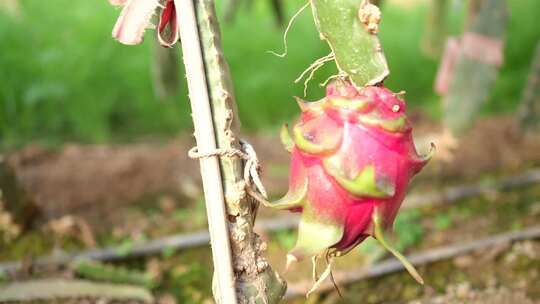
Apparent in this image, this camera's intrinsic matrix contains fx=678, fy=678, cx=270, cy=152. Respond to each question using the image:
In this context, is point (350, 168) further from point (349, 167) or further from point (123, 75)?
point (123, 75)

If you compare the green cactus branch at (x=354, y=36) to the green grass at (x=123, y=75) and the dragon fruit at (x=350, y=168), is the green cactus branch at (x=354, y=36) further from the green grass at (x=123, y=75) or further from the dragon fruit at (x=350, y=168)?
the green grass at (x=123, y=75)

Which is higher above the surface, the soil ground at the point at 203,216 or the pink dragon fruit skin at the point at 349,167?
the pink dragon fruit skin at the point at 349,167

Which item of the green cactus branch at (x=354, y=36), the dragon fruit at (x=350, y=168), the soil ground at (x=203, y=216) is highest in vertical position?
the green cactus branch at (x=354, y=36)

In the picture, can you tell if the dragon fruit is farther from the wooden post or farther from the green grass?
the green grass

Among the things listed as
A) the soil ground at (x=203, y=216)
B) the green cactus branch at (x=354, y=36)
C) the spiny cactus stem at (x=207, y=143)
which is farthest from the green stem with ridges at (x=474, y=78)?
the spiny cactus stem at (x=207, y=143)

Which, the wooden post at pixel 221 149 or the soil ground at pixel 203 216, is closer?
the wooden post at pixel 221 149

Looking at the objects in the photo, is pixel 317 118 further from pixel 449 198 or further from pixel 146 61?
pixel 146 61

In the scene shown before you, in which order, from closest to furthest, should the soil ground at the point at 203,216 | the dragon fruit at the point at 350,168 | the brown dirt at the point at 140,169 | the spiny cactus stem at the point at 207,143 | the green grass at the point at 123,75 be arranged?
the dragon fruit at the point at 350,168 → the spiny cactus stem at the point at 207,143 → the soil ground at the point at 203,216 → the brown dirt at the point at 140,169 → the green grass at the point at 123,75

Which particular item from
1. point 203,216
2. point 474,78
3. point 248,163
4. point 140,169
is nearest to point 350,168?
point 248,163
